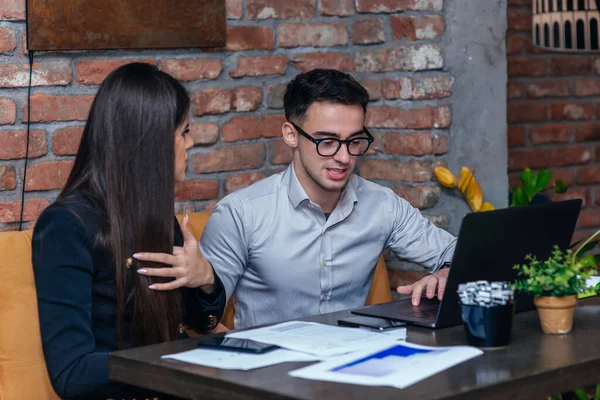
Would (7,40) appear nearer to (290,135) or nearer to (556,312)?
(290,135)

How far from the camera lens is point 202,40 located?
2.78 m

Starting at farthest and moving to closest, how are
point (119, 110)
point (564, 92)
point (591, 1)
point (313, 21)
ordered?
point (564, 92), point (313, 21), point (591, 1), point (119, 110)

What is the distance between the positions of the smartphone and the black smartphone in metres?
0.27

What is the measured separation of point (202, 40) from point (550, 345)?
145 cm

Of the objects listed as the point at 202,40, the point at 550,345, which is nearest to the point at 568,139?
the point at 202,40

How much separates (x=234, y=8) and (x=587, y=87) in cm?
173

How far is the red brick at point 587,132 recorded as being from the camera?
3.92 metres

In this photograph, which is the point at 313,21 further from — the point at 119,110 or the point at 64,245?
the point at 64,245

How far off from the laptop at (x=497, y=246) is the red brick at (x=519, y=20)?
71.1 inches

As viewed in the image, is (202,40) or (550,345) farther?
(202,40)

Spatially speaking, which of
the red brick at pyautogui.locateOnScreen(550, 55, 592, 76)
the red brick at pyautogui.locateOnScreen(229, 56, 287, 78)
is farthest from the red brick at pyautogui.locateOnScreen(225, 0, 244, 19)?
the red brick at pyautogui.locateOnScreen(550, 55, 592, 76)

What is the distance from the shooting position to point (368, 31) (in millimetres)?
3084

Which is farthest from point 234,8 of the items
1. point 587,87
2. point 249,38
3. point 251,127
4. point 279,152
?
point 587,87

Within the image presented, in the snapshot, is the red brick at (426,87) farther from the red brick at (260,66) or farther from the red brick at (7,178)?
the red brick at (7,178)
